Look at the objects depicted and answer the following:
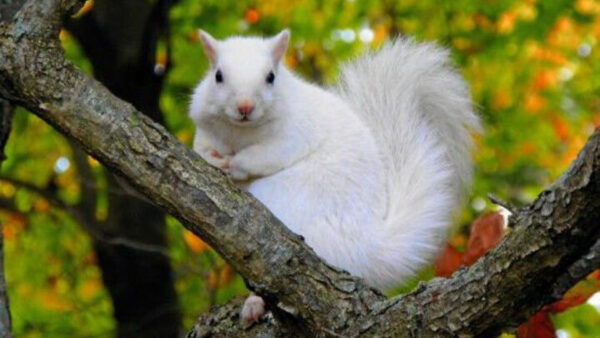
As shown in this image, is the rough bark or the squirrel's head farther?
the rough bark

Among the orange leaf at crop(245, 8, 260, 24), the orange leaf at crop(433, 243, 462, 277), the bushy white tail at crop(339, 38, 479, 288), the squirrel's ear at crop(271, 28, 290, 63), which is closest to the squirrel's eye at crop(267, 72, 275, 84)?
the squirrel's ear at crop(271, 28, 290, 63)

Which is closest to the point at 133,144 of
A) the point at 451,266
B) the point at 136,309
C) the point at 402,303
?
the point at 402,303

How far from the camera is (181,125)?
300 inches

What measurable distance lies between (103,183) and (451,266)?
420 cm

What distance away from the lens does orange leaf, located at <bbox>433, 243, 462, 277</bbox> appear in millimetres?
4160

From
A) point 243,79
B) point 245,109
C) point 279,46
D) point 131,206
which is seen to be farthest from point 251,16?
point 245,109

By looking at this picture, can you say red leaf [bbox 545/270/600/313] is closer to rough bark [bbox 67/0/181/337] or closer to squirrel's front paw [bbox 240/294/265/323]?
squirrel's front paw [bbox 240/294/265/323]

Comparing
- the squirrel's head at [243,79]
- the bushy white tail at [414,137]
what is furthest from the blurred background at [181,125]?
the squirrel's head at [243,79]

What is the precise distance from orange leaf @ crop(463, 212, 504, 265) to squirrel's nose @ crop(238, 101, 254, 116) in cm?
99

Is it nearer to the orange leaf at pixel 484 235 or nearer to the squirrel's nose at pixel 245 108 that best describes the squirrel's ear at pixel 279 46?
the squirrel's nose at pixel 245 108

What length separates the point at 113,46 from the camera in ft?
22.3

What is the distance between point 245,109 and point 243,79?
0.15 metres

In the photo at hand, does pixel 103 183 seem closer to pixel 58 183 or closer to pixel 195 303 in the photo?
pixel 58 183

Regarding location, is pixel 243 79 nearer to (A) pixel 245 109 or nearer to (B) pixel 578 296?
(A) pixel 245 109
